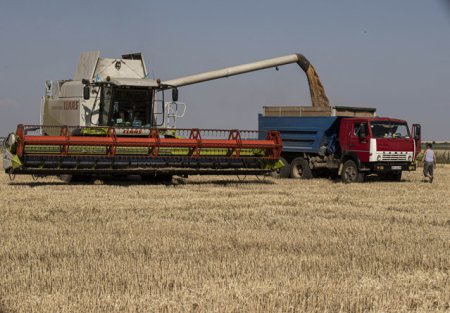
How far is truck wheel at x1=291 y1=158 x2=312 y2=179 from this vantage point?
70.5 feet

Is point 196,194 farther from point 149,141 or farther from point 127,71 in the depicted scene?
point 127,71

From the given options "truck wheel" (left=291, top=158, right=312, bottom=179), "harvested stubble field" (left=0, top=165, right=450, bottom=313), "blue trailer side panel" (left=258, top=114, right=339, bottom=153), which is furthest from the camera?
"truck wheel" (left=291, top=158, right=312, bottom=179)

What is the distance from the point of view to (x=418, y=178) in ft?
74.5

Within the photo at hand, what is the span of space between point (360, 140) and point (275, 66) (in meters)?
7.73

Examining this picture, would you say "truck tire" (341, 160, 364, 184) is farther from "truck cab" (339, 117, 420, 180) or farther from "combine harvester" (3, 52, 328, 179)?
"combine harvester" (3, 52, 328, 179)

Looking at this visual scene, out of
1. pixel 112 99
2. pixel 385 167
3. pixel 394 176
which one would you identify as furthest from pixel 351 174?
pixel 112 99

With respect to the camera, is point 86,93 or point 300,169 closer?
point 86,93

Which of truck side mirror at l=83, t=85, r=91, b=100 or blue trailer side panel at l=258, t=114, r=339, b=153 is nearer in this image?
truck side mirror at l=83, t=85, r=91, b=100

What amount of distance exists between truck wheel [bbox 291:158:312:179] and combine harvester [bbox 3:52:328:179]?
3.42 m

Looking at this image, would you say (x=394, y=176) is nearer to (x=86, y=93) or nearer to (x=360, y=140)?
(x=360, y=140)

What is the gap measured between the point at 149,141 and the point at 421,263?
33.1ft

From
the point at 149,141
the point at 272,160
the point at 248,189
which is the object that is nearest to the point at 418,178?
the point at 272,160

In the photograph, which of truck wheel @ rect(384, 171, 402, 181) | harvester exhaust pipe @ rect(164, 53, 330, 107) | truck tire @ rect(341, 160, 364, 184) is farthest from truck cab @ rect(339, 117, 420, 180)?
harvester exhaust pipe @ rect(164, 53, 330, 107)

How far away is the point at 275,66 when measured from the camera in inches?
1056
